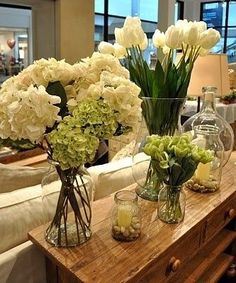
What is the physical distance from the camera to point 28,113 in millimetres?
885

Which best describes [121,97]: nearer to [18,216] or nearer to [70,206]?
[70,206]

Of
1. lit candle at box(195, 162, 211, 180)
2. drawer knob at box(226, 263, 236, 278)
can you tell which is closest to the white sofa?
lit candle at box(195, 162, 211, 180)

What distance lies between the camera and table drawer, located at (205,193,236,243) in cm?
144

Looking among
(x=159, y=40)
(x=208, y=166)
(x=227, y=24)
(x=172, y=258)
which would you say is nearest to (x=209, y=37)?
(x=159, y=40)

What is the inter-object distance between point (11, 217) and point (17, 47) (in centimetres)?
446

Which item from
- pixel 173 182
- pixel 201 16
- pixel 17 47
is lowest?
pixel 173 182

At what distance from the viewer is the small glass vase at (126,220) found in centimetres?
112

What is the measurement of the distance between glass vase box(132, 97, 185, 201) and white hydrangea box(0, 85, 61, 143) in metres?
0.51

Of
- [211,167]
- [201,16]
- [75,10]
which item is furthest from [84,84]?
[201,16]

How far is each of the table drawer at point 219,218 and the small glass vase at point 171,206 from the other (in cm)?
19

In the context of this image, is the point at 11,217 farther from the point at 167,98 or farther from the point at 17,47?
the point at 17,47

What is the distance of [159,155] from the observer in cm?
114

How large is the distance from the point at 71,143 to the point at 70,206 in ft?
0.96

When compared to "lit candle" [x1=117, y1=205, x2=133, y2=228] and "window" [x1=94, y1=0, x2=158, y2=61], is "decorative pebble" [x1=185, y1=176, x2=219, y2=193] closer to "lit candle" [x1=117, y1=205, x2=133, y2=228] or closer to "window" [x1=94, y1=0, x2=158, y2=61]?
"lit candle" [x1=117, y1=205, x2=133, y2=228]
